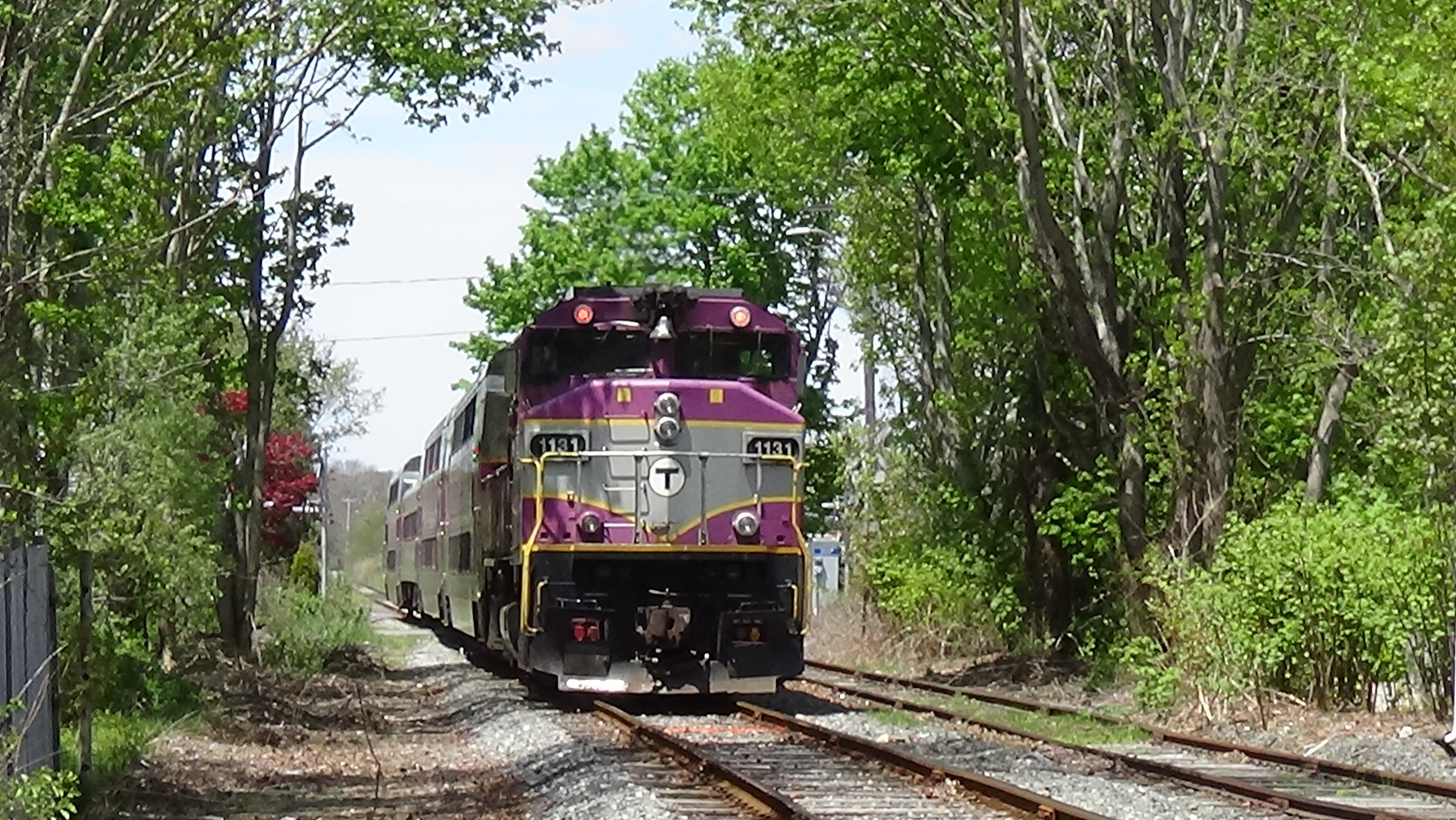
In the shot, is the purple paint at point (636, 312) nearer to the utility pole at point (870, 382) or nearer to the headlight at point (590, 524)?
the headlight at point (590, 524)

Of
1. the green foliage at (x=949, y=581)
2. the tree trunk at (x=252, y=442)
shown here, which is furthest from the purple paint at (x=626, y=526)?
the green foliage at (x=949, y=581)

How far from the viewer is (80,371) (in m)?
17.9

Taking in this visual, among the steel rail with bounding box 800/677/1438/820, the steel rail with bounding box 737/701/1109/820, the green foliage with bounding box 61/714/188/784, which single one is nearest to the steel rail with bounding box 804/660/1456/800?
the steel rail with bounding box 800/677/1438/820

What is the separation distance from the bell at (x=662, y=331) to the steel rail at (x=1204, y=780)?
4.44 meters

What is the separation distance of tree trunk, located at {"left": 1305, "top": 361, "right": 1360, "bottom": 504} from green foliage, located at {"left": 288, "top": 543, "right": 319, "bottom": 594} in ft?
103

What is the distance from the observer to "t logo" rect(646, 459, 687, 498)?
63.5 ft

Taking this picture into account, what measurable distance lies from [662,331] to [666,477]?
1.51m

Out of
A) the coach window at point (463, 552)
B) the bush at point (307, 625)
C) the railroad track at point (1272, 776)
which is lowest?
the railroad track at point (1272, 776)

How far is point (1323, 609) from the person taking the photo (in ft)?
60.2

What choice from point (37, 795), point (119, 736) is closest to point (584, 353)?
point (119, 736)

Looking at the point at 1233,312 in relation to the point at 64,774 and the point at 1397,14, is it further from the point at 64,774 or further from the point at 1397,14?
the point at 64,774

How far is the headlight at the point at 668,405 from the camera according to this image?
1931 cm

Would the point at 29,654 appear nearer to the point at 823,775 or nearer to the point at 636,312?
the point at 823,775

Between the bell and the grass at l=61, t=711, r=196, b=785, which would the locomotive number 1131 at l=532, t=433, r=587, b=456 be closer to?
the bell
